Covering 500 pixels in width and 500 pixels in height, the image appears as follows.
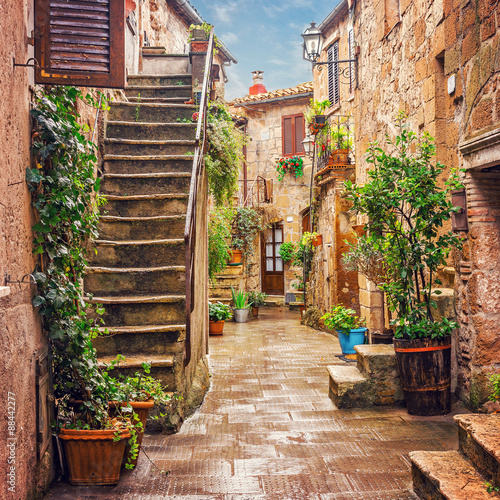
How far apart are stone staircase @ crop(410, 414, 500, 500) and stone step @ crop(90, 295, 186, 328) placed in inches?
81.0

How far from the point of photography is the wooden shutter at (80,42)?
8.62ft

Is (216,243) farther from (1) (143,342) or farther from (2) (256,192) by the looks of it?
(2) (256,192)

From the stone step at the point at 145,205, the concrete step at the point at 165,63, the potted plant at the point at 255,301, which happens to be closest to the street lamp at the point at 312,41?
the concrete step at the point at 165,63

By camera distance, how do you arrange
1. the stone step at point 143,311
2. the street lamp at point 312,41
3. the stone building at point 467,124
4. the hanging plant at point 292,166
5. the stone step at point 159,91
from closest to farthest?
the stone building at point 467,124 → the stone step at point 143,311 → the stone step at point 159,91 → the street lamp at point 312,41 → the hanging plant at point 292,166

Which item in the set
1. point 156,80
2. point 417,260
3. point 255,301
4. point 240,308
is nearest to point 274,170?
point 255,301

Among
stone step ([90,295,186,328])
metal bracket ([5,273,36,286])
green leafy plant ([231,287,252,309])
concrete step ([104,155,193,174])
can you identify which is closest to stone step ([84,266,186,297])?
stone step ([90,295,186,328])

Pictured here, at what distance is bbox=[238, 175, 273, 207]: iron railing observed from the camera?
15.6m

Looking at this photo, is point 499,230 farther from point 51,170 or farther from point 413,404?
point 51,170

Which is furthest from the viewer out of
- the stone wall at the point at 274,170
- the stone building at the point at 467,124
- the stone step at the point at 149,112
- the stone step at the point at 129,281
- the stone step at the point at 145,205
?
the stone wall at the point at 274,170

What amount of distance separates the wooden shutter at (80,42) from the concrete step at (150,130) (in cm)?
326

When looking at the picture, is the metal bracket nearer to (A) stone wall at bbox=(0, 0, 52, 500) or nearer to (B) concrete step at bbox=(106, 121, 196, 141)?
(A) stone wall at bbox=(0, 0, 52, 500)

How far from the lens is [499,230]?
378 centimetres

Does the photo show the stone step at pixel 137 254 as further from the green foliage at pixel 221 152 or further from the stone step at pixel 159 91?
the stone step at pixel 159 91

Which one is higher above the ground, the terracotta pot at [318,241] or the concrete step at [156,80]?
the concrete step at [156,80]
